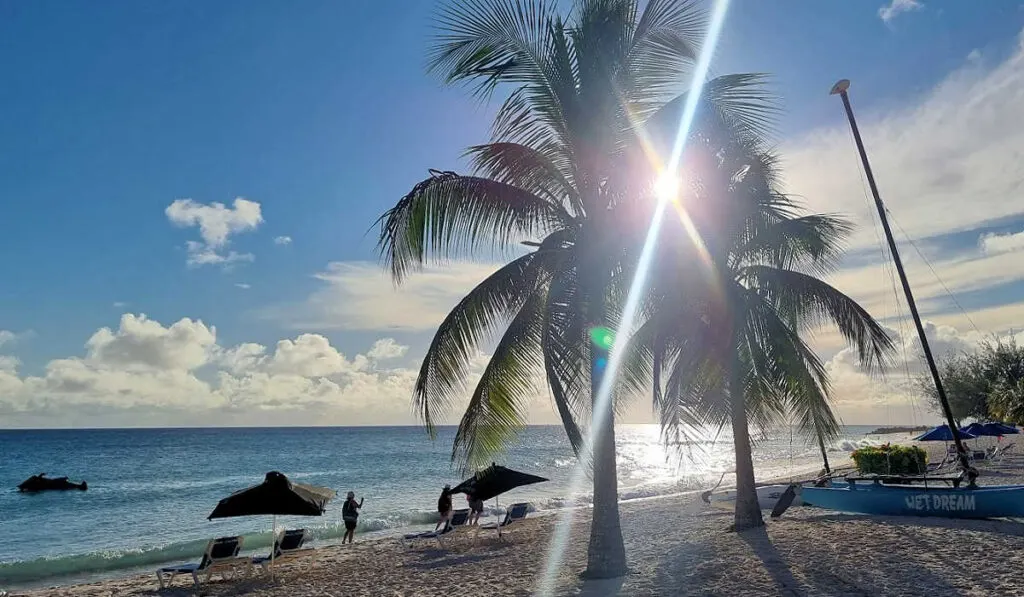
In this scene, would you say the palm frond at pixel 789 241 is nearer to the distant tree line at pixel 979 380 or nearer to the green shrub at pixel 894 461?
the green shrub at pixel 894 461

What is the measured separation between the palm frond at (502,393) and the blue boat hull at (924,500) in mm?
8410

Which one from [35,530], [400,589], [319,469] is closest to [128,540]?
[35,530]

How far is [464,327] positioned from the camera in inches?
310

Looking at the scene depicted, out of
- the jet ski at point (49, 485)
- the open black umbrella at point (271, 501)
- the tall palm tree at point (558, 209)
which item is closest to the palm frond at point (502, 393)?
the tall palm tree at point (558, 209)

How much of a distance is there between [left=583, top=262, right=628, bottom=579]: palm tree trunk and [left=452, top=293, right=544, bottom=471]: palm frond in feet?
2.53

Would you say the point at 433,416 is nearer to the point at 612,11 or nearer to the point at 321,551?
the point at 612,11

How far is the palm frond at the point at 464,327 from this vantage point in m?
7.75

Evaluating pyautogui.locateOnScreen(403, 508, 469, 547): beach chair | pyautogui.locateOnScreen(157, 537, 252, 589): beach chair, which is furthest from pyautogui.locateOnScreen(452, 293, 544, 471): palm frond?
Answer: pyautogui.locateOnScreen(403, 508, 469, 547): beach chair

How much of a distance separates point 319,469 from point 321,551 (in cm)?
4589

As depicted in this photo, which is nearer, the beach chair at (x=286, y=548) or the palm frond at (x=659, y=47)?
the palm frond at (x=659, y=47)

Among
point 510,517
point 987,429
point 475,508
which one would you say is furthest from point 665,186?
point 987,429

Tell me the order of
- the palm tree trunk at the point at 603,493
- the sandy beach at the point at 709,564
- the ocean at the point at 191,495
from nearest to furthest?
the sandy beach at the point at 709,564, the palm tree trunk at the point at 603,493, the ocean at the point at 191,495

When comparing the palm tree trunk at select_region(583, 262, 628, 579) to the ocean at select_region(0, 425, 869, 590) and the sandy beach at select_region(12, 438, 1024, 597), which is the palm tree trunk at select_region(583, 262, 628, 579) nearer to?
the sandy beach at select_region(12, 438, 1024, 597)

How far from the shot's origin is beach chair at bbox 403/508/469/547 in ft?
47.9
